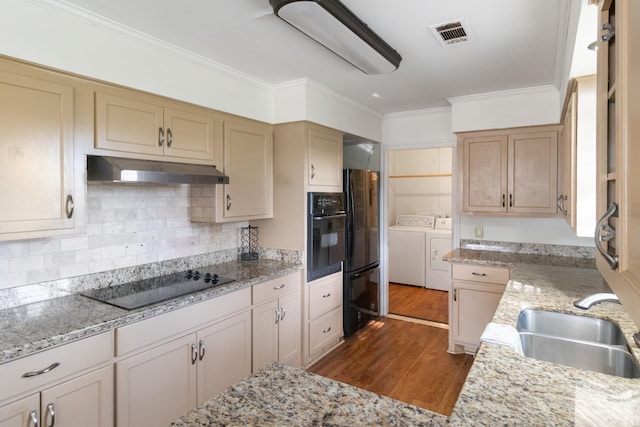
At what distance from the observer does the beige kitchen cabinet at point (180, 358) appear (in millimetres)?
1887

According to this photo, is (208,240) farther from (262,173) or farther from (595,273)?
(595,273)

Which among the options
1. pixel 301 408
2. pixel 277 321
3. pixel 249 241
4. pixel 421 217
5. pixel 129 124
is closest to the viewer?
pixel 301 408

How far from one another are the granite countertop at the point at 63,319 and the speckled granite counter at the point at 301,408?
1013 mm

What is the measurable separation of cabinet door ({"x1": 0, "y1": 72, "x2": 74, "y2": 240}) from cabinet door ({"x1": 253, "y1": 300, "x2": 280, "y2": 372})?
1.36 meters

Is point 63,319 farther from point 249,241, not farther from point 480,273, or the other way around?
point 480,273

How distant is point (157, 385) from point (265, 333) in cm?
90

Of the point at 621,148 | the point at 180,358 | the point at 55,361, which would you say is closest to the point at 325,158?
the point at 180,358

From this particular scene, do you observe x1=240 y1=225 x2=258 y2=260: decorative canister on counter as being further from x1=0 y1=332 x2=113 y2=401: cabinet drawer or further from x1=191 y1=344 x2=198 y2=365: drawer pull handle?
x1=0 y1=332 x2=113 y2=401: cabinet drawer

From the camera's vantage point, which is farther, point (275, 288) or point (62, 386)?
point (275, 288)

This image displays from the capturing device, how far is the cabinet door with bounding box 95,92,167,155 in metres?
2.08

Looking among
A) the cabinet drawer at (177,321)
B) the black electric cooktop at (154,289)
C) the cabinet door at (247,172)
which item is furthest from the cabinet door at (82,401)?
the cabinet door at (247,172)

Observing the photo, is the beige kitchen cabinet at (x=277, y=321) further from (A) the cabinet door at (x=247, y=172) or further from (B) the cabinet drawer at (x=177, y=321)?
(A) the cabinet door at (x=247, y=172)

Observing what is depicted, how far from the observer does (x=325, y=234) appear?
A: 134 inches

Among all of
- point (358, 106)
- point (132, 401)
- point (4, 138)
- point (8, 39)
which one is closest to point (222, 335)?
point (132, 401)
